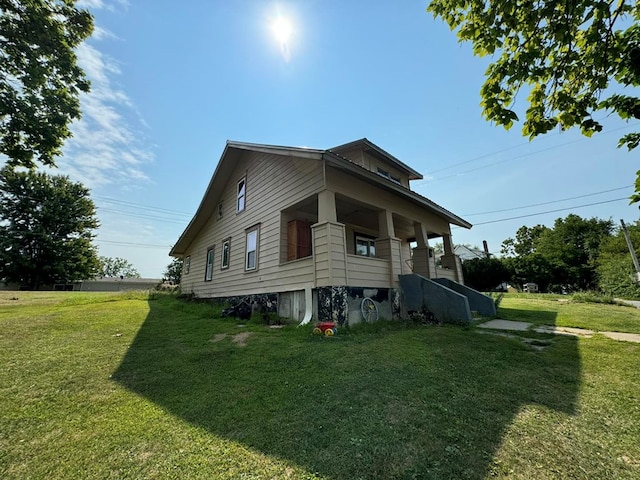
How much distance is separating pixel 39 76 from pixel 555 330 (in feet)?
51.6

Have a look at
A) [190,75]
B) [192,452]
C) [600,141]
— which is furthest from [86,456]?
[600,141]

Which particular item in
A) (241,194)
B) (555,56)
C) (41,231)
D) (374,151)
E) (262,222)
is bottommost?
(262,222)

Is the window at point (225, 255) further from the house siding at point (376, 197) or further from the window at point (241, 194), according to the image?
the house siding at point (376, 197)

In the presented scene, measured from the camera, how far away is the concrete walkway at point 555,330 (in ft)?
15.9

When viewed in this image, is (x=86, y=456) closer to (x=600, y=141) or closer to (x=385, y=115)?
(x=385, y=115)

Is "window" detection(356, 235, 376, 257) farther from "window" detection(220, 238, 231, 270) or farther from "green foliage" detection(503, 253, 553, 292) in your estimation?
"green foliage" detection(503, 253, 553, 292)

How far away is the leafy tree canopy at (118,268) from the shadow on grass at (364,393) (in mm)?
89469

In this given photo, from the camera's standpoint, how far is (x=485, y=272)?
22.8m

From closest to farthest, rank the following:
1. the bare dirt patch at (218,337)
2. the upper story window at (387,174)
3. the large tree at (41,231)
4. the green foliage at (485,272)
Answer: the bare dirt patch at (218,337)
the upper story window at (387,174)
the green foliage at (485,272)
the large tree at (41,231)

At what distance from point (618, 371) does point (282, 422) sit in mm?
4052

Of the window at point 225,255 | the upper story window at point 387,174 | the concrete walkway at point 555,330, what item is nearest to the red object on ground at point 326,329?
the concrete walkway at point 555,330

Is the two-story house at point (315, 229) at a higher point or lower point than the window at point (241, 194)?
lower

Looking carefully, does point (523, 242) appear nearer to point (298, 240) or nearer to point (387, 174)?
point (387, 174)

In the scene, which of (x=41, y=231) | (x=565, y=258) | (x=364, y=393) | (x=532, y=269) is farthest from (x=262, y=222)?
(x=565, y=258)
